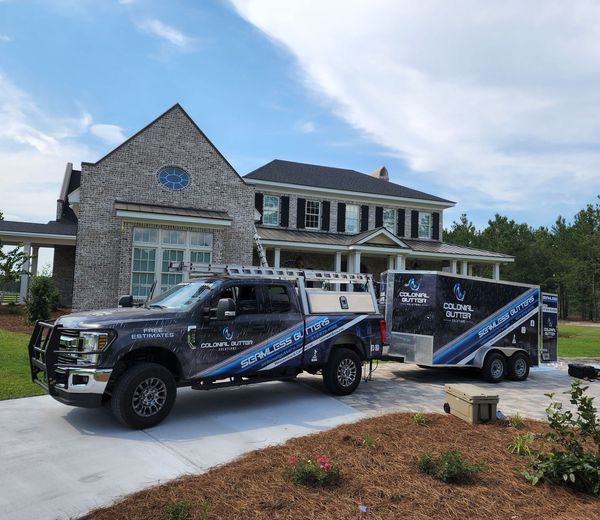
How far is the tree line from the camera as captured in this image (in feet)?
172

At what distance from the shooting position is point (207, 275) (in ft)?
26.9

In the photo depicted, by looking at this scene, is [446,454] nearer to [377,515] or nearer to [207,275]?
[377,515]

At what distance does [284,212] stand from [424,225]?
9.55 meters

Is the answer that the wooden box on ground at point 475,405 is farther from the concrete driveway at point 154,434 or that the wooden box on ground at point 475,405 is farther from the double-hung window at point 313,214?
the double-hung window at point 313,214

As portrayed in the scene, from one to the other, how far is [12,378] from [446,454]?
7.38m

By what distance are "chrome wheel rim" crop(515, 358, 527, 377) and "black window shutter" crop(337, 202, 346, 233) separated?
58.6ft

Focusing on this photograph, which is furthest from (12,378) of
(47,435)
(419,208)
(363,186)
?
(419,208)

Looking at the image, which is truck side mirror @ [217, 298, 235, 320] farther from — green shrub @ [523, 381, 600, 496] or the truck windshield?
green shrub @ [523, 381, 600, 496]

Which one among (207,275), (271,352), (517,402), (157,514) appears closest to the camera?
(157,514)

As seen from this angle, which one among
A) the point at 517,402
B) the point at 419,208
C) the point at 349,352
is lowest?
the point at 517,402

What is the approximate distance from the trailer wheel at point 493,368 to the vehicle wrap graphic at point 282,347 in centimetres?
397

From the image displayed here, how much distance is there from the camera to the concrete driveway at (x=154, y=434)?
4465 mm

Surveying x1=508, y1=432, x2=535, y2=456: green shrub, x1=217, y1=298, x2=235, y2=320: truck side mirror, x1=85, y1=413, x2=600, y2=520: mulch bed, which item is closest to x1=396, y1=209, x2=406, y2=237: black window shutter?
x1=217, y1=298, x2=235, y2=320: truck side mirror

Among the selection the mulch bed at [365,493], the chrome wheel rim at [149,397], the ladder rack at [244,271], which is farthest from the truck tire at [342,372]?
the chrome wheel rim at [149,397]
